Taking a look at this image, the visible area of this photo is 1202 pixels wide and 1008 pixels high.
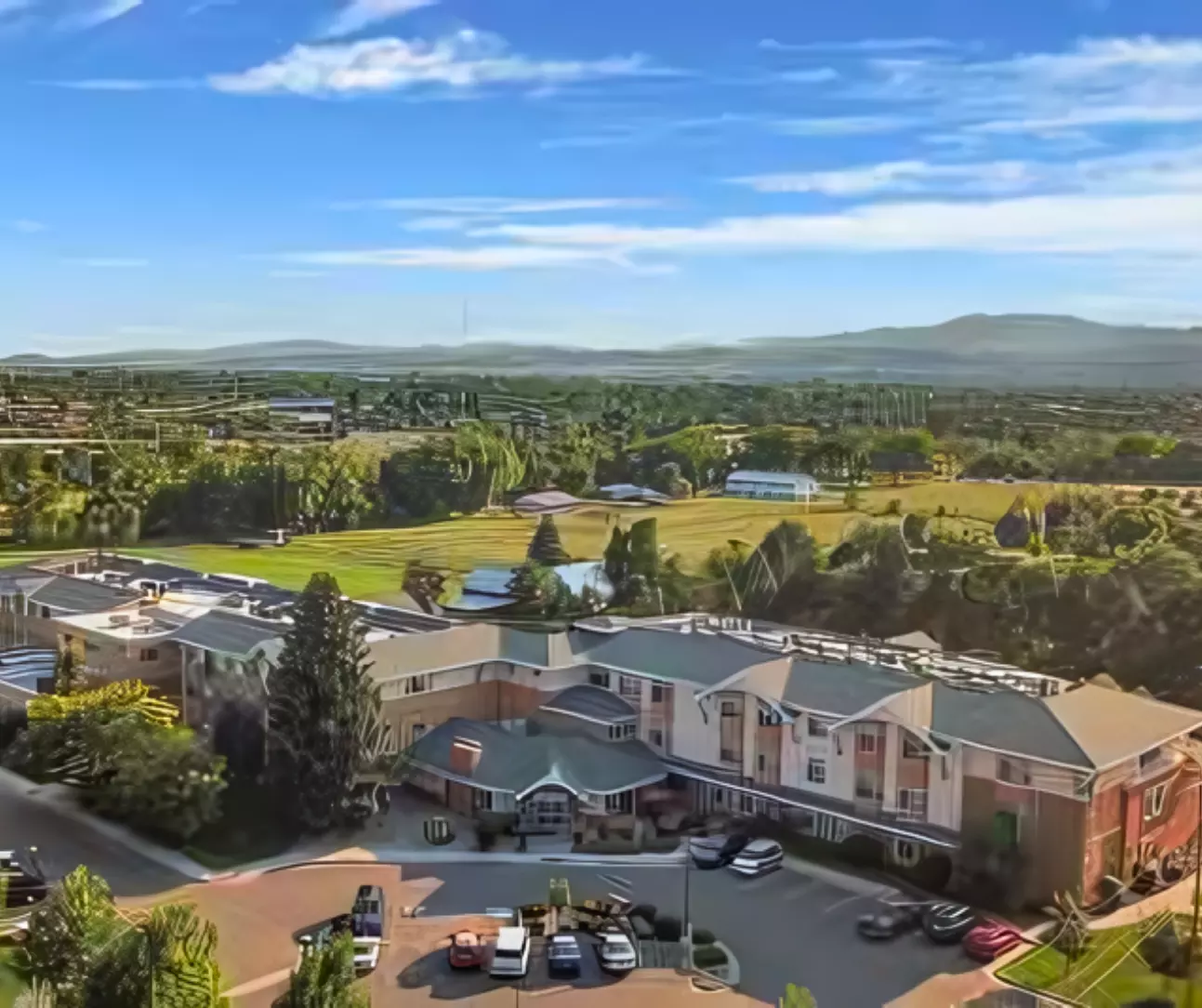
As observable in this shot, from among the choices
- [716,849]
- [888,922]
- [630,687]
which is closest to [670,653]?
[630,687]

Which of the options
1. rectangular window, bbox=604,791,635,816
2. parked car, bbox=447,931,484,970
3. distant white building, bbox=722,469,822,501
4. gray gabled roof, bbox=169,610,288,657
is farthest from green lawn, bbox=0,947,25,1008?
distant white building, bbox=722,469,822,501

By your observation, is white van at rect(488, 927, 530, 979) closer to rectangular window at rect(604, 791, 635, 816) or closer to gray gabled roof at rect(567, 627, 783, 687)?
rectangular window at rect(604, 791, 635, 816)

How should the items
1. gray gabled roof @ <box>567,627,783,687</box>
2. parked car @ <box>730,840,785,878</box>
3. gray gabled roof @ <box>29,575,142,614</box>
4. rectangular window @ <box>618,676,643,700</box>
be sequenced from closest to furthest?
parked car @ <box>730,840,785,878</box>, gray gabled roof @ <box>567,627,783,687</box>, rectangular window @ <box>618,676,643,700</box>, gray gabled roof @ <box>29,575,142,614</box>

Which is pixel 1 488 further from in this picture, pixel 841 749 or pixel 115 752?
pixel 841 749

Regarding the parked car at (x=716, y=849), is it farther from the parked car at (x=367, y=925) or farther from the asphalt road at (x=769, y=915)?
the parked car at (x=367, y=925)

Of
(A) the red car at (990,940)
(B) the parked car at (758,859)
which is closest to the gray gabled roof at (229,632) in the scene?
(B) the parked car at (758,859)
